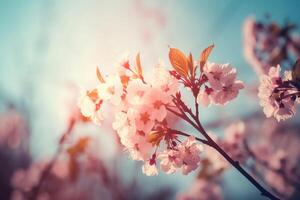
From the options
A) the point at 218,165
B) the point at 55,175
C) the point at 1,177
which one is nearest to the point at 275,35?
the point at 218,165

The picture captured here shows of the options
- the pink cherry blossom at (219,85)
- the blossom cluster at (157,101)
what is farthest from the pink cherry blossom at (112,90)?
the pink cherry blossom at (219,85)

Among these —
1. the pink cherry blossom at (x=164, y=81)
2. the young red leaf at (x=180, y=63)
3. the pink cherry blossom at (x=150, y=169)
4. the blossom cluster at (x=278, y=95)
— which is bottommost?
the pink cherry blossom at (x=150, y=169)

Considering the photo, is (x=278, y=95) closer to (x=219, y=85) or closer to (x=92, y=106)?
(x=219, y=85)

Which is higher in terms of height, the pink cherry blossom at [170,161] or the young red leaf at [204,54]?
the young red leaf at [204,54]

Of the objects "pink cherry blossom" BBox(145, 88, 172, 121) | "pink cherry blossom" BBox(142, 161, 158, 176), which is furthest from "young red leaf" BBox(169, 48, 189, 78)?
"pink cherry blossom" BBox(142, 161, 158, 176)

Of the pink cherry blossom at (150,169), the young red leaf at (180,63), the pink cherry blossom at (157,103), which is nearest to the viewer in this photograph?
the pink cherry blossom at (157,103)

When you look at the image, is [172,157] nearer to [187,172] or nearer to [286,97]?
[187,172]

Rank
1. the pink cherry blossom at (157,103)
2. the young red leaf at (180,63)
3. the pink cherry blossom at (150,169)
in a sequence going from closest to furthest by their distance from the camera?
the pink cherry blossom at (157,103) < the young red leaf at (180,63) < the pink cherry blossom at (150,169)

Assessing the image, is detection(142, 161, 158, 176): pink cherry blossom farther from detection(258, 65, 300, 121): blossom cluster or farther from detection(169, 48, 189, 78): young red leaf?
detection(258, 65, 300, 121): blossom cluster

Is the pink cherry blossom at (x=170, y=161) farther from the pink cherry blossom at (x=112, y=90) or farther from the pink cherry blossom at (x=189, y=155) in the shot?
the pink cherry blossom at (x=112, y=90)
